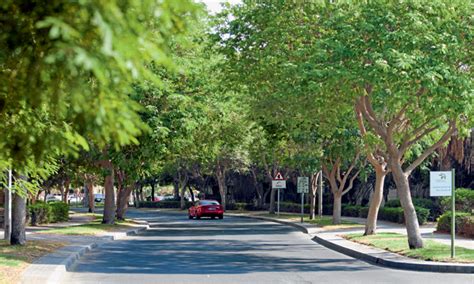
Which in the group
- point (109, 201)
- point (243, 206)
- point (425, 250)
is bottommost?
point (425, 250)

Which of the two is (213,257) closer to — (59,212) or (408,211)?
(408,211)

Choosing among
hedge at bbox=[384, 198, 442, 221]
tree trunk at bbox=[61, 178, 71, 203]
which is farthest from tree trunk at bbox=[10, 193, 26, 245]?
tree trunk at bbox=[61, 178, 71, 203]

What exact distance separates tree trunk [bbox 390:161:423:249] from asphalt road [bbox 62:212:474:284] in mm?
1952

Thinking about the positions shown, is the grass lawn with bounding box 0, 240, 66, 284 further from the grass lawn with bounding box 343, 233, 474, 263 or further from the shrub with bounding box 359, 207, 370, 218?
the shrub with bounding box 359, 207, 370, 218

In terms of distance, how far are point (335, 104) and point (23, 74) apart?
1698cm

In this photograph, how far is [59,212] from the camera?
145ft

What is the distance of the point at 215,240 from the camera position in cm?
2914

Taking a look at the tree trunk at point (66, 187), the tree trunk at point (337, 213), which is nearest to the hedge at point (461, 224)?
the tree trunk at point (337, 213)

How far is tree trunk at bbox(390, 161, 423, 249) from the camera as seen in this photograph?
21562mm

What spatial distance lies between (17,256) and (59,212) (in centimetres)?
2638

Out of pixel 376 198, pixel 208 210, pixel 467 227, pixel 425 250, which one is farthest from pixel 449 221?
pixel 208 210

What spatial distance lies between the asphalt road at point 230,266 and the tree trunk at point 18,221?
74.4 inches

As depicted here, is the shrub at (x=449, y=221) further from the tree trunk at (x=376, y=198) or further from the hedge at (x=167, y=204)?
the hedge at (x=167, y=204)

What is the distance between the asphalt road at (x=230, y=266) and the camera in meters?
15.7
